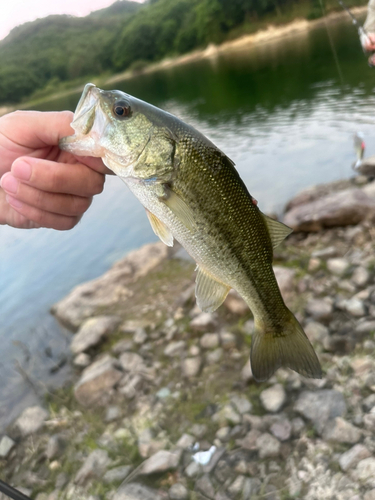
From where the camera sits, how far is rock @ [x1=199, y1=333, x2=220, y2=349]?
4.45 m

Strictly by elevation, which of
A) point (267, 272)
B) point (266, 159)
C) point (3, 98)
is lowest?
point (266, 159)

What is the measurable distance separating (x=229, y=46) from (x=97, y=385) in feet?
219

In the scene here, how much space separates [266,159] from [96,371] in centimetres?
995

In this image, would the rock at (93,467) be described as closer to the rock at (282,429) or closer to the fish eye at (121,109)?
the rock at (282,429)

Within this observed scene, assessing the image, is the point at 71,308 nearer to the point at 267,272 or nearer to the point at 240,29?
the point at 267,272

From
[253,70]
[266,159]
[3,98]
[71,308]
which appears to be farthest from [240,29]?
[71,308]

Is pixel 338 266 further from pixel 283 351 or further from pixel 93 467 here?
pixel 93 467

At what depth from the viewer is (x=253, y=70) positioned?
3331 cm

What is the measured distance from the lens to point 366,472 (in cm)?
271

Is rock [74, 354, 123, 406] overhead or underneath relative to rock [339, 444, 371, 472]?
overhead

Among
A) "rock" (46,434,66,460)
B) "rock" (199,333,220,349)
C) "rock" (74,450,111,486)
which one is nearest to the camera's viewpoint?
"rock" (74,450,111,486)

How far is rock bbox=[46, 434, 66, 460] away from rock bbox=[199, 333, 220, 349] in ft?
6.14

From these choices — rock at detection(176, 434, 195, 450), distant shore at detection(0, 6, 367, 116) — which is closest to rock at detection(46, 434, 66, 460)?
rock at detection(176, 434, 195, 450)

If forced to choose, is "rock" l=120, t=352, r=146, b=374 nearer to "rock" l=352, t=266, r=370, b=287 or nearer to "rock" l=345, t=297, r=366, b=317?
"rock" l=345, t=297, r=366, b=317
